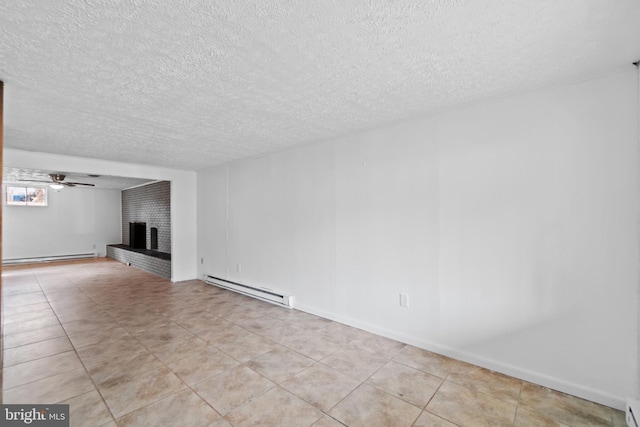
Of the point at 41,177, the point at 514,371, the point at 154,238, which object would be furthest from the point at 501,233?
the point at 41,177

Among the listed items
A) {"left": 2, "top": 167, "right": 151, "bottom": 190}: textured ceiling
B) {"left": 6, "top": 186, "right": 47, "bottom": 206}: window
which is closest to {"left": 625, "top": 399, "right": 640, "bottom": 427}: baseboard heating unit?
{"left": 2, "top": 167, "right": 151, "bottom": 190}: textured ceiling

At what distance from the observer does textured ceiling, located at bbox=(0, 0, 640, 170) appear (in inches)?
52.1

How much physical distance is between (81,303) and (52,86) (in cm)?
363

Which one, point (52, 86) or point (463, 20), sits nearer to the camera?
point (463, 20)

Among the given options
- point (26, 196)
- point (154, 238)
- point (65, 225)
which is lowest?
point (154, 238)

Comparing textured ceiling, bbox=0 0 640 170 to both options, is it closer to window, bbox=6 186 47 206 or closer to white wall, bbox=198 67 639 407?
white wall, bbox=198 67 639 407

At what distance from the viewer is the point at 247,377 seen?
2.28m

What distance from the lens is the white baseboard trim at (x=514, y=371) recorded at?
1.93 metres

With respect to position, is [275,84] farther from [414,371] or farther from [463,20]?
[414,371]

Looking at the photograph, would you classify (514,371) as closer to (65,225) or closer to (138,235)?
(138,235)

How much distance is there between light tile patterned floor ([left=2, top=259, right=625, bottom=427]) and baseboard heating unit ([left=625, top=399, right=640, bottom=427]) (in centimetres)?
9

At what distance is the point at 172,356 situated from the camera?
2.62m

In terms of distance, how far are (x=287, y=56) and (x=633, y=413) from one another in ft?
9.89

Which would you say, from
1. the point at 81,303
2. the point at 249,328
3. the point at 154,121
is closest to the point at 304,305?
the point at 249,328
